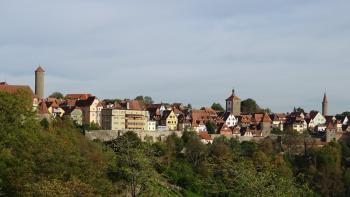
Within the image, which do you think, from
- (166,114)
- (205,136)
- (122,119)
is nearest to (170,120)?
(166,114)

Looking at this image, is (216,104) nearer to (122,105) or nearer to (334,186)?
(122,105)

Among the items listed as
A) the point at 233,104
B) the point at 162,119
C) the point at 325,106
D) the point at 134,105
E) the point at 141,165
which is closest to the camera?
the point at 141,165

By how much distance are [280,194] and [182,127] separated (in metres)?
53.3

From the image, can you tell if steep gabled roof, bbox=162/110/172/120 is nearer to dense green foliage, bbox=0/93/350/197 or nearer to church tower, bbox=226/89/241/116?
dense green foliage, bbox=0/93/350/197

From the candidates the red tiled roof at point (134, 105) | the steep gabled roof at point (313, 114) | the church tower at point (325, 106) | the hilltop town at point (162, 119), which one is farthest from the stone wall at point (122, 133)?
the church tower at point (325, 106)

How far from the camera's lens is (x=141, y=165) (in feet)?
119

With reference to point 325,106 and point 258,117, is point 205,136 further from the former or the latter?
point 325,106

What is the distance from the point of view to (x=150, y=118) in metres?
82.4

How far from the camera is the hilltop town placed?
67.5m

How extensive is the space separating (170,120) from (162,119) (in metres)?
1.18

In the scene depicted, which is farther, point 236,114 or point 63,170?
point 236,114

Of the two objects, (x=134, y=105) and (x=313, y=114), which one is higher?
(x=134, y=105)

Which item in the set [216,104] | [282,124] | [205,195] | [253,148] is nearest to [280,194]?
[205,195]

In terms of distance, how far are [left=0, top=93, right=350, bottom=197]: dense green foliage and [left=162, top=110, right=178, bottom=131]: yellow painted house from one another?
11.4m
